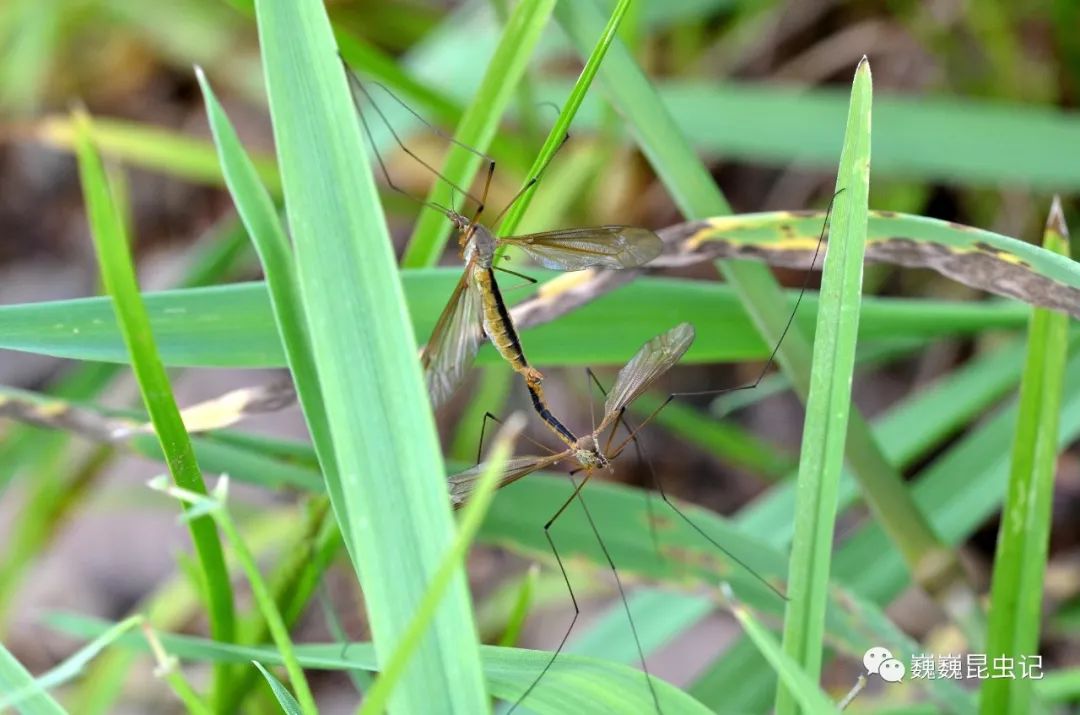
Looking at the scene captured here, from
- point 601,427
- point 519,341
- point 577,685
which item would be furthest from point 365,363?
point 601,427

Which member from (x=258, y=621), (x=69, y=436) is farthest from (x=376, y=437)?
(x=69, y=436)

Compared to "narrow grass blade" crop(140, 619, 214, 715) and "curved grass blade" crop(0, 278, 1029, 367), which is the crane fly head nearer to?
"curved grass blade" crop(0, 278, 1029, 367)

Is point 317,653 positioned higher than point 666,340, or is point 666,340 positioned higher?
point 666,340

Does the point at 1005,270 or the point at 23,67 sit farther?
the point at 23,67

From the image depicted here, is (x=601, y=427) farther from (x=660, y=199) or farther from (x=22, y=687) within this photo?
(x=660, y=199)

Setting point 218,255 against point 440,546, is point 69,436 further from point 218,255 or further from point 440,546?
point 440,546

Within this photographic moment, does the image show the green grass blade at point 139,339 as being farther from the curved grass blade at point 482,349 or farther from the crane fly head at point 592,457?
the crane fly head at point 592,457

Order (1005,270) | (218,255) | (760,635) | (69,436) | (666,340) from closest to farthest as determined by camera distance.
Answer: (760,635)
(1005,270)
(666,340)
(218,255)
(69,436)
